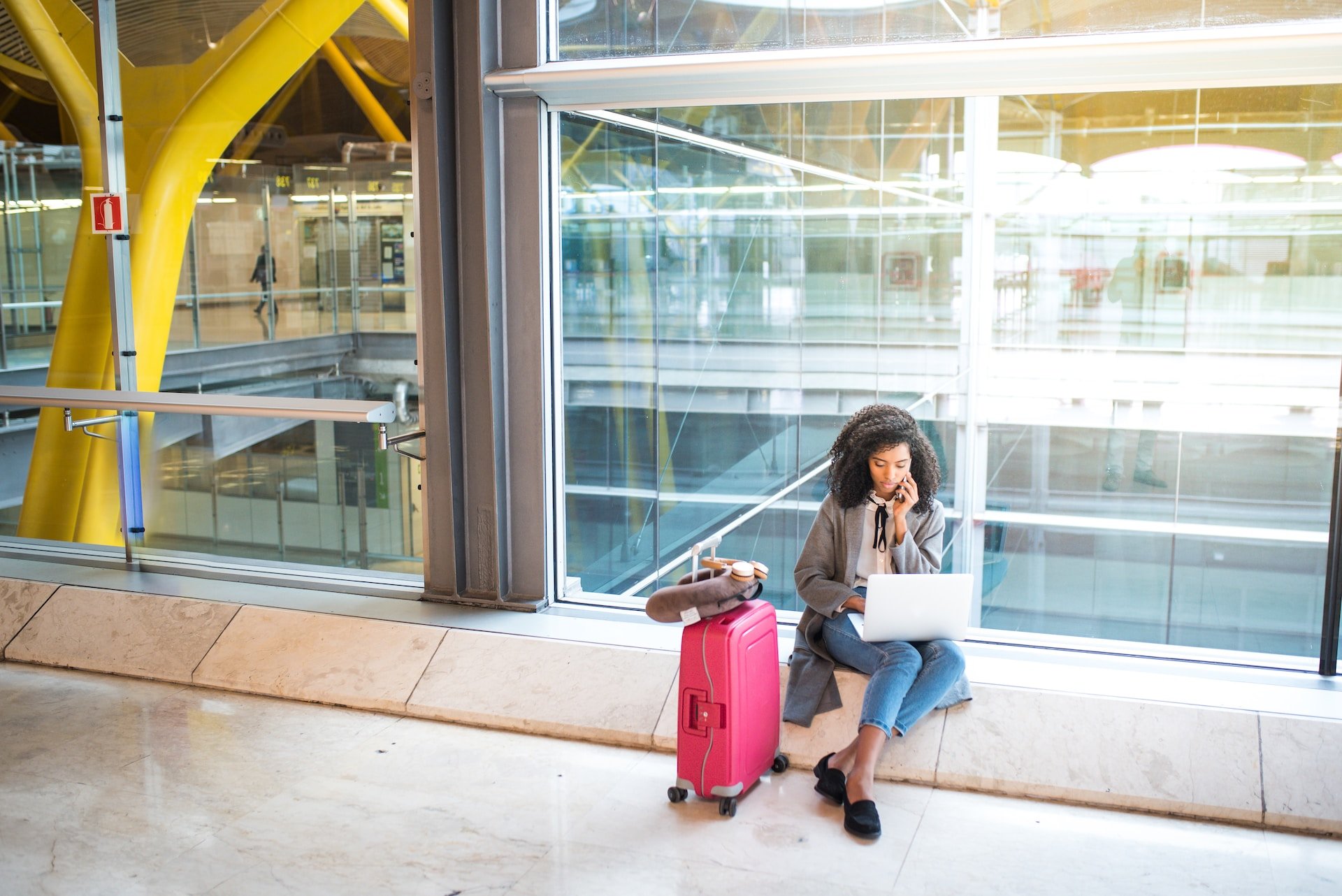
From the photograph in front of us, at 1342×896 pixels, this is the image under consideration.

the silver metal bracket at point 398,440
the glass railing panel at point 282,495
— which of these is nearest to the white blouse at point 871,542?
the silver metal bracket at point 398,440

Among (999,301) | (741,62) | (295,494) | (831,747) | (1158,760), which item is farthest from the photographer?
(999,301)

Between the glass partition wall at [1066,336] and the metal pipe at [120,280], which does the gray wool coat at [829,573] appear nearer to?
the metal pipe at [120,280]

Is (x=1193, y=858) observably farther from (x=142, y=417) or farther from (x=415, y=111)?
(x=142, y=417)

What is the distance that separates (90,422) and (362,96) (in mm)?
3366

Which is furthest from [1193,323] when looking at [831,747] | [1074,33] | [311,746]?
[311,746]

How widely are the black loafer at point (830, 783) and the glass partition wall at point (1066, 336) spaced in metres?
5.54

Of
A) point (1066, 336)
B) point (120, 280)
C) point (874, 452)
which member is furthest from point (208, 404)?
point (1066, 336)

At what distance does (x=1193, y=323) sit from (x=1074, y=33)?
33.4 ft

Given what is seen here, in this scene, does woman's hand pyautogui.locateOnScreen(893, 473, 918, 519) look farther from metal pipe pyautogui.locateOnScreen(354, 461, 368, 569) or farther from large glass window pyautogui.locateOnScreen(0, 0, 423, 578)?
metal pipe pyautogui.locateOnScreen(354, 461, 368, 569)

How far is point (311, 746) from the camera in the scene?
13.0 feet

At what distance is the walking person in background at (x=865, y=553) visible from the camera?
12.2 feet

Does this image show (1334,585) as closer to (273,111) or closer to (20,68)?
(273,111)

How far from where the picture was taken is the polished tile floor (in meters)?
A: 2.98

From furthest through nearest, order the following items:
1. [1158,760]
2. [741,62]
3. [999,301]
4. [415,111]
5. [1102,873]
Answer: [999,301], [415,111], [741,62], [1158,760], [1102,873]
